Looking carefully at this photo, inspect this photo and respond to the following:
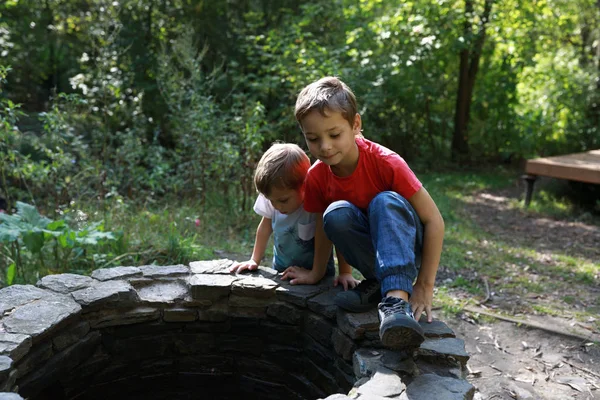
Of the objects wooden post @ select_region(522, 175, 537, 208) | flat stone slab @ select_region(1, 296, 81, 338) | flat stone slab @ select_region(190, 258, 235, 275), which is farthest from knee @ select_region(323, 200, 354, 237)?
wooden post @ select_region(522, 175, 537, 208)

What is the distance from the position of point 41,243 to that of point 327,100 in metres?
2.01

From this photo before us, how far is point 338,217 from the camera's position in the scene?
2273mm

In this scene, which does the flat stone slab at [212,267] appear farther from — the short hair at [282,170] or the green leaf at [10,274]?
the green leaf at [10,274]

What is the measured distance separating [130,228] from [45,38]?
728cm

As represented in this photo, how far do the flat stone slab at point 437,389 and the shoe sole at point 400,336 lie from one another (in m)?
0.14

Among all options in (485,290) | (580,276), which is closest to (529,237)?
(580,276)

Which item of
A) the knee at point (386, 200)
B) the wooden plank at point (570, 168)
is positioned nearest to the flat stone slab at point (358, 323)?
the knee at point (386, 200)

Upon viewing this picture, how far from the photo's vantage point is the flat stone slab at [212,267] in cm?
290

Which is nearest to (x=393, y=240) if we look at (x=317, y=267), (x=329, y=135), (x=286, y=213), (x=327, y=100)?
(x=329, y=135)

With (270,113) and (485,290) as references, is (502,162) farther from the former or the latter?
(485,290)

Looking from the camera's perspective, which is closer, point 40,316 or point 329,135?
point 329,135

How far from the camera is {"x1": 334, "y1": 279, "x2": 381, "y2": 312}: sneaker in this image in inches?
94.6

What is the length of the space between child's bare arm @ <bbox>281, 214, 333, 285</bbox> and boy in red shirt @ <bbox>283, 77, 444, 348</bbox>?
0.18m

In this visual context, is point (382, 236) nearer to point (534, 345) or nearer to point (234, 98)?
point (534, 345)
